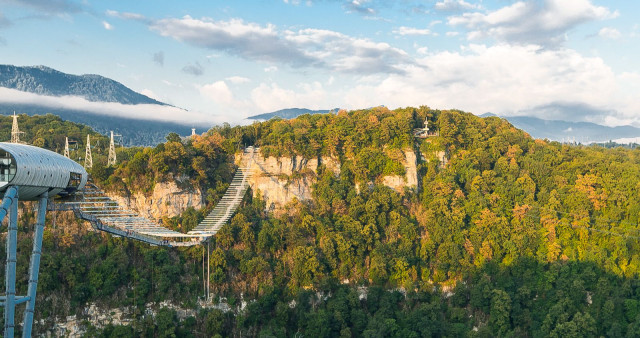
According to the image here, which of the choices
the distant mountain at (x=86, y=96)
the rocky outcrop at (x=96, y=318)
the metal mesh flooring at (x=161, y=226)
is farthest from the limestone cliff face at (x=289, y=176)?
the distant mountain at (x=86, y=96)

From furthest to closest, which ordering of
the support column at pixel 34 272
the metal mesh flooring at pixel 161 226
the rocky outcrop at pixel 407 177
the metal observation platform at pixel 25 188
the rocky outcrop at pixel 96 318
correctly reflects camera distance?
1. the rocky outcrop at pixel 407 177
2. the rocky outcrop at pixel 96 318
3. the metal mesh flooring at pixel 161 226
4. the support column at pixel 34 272
5. the metal observation platform at pixel 25 188

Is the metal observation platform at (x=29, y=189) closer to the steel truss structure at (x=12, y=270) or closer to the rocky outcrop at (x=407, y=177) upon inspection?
the steel truss structure at (x=12, y=270)

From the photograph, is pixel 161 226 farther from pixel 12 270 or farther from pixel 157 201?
pixel 12 270

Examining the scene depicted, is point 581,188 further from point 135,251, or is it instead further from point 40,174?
point 40,174

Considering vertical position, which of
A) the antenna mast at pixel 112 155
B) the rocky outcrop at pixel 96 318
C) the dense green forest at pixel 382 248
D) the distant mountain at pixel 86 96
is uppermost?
the distant mountain at pixel 86 96

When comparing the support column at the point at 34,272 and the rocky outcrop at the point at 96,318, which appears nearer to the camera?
the support column at the point at 34,272

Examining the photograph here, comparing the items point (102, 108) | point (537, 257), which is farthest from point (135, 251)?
→ point (102, 108)

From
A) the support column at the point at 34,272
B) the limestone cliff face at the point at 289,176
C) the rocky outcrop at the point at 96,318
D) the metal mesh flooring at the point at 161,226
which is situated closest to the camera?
the support column at the point at 34,272

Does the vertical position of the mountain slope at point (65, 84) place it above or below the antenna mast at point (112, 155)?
above
